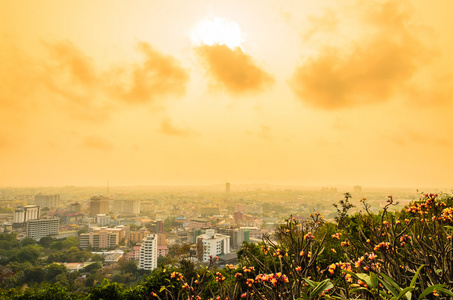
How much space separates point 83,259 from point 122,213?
99.2 feet

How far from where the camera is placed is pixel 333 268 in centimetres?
197

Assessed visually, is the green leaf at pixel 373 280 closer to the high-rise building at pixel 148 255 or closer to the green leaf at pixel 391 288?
the green leaf at pixel 391 288

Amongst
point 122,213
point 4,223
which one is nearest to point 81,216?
point 122,213

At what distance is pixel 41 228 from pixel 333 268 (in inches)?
1577

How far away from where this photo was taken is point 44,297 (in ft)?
16.2

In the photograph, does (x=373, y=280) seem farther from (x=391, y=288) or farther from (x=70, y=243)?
(x=70, y=243)

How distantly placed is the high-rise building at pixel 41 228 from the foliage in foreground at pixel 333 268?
1259 inches

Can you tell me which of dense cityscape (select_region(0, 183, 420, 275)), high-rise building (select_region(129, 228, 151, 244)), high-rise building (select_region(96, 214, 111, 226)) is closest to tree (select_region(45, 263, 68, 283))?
dense cityscape (select_region(0, 183, 420, 275))

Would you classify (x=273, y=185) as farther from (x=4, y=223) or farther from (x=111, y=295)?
(x=111, y=295)

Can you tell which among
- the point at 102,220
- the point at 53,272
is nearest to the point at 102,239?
the point at 102,220

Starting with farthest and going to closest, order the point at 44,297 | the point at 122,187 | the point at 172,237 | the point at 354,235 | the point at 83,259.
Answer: the point at 122,187 < the point at 172,237 < the point at 83,259 < the point at 354,235 < the point at 44,297

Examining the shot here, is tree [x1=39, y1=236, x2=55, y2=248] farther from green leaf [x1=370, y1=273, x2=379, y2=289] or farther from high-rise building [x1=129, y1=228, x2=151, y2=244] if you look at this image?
green leaf [x1=370, y1=273, x2=379, y2=289]

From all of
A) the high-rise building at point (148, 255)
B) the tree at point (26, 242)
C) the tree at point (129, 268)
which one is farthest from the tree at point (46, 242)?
the high-rise building at point (148, 255)

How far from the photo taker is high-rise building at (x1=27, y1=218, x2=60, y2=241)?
31266 mm
